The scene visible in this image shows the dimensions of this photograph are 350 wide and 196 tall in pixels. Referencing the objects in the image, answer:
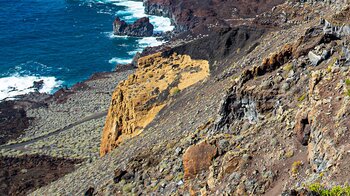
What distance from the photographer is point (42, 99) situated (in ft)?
238

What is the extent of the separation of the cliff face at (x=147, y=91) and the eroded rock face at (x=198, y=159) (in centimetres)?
1377

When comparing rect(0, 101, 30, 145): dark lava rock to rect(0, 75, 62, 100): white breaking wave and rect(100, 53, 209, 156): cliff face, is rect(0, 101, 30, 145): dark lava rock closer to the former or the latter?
rect(0, 75, 62, 100): white breaking wave

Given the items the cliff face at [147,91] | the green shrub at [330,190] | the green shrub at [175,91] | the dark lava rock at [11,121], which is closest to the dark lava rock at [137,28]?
the dark lava rock at [11,121]

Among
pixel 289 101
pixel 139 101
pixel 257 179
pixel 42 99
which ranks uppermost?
pixel 289 101

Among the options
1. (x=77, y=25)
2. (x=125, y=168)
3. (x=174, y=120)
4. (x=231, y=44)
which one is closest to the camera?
(x=125, y=168)

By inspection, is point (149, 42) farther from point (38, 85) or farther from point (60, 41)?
point (38, 85)

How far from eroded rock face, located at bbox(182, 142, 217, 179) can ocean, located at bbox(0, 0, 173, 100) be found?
205 ft

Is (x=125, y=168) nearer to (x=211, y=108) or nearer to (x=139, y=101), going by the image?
(x=211, y=108)

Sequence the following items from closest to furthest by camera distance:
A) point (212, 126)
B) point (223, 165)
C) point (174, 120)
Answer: point (223, 165)
point (212, 126)
point (174, 120)

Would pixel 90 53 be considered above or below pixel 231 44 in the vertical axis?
below

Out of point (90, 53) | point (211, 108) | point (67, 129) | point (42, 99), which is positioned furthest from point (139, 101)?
point (90, 53)

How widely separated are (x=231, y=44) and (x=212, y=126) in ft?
53.3

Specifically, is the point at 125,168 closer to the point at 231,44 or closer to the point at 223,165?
the point at 223,165

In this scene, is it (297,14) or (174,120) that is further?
(297,14)
